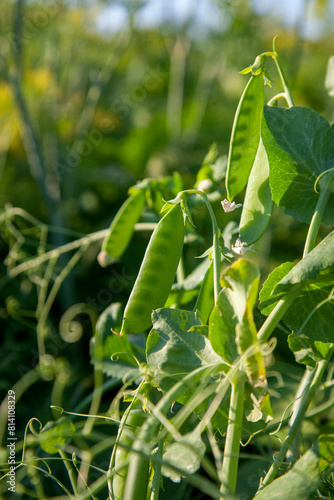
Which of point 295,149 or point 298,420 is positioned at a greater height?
point 295,149

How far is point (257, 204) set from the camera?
0.41m

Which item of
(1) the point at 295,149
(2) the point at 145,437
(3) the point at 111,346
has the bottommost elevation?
(3) the point at 111,346

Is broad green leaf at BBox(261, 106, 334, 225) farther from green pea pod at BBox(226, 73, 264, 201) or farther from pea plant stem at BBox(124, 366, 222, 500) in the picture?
pea plant stem at BBox(124, 366, 222, 500)

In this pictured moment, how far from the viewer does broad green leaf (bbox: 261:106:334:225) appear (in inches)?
15.1

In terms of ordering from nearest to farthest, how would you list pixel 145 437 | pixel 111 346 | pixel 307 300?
pixel 145 437, pixel 307 300, pixel 111 346

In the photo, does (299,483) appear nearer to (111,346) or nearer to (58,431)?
(58,431)

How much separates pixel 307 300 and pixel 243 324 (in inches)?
4.2

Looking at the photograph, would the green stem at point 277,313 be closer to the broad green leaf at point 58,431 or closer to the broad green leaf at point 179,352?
the broad green leaf at point 179,352

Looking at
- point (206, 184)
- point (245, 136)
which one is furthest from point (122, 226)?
point (245, 136)

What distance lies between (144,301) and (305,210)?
6.2 inches

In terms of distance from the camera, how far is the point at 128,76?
2006 millimetres

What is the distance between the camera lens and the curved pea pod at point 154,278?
421 millimetres

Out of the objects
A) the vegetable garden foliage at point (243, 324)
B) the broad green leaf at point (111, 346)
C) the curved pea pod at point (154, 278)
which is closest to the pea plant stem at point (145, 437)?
the vegetable garden foliage at point (243, 324)

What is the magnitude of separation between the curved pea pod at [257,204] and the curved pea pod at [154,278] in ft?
0.18
